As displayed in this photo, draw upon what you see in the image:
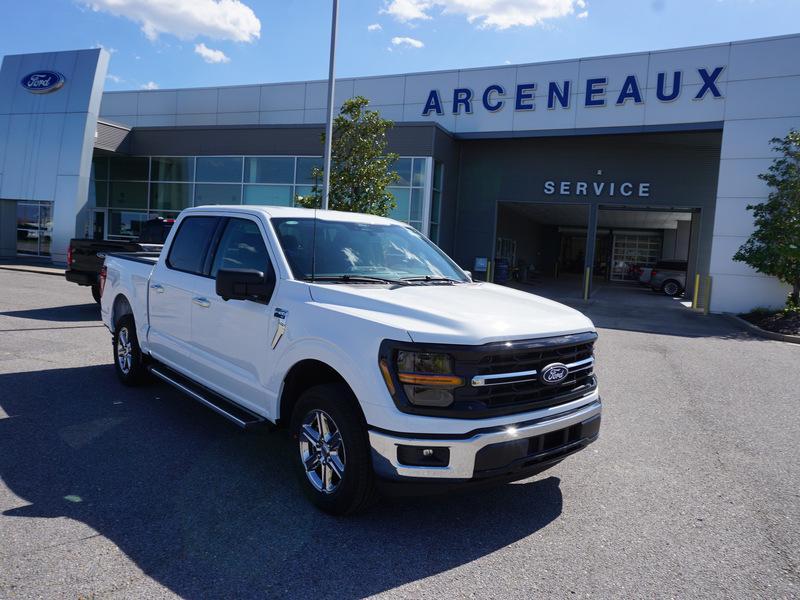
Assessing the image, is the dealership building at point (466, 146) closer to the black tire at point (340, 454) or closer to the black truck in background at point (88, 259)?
the black truck in background at point (88, 259)

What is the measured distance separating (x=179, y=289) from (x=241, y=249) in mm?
922

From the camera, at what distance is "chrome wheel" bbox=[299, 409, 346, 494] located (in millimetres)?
3648

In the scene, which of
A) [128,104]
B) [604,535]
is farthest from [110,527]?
[128,104]

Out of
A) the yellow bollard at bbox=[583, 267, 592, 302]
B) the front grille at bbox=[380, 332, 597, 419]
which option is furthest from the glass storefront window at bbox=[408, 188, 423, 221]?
the front grille at bbox=[380, 332, 597, 419]

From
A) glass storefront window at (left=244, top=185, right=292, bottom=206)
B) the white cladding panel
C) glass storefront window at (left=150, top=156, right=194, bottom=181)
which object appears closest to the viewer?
glass storefront window at (left=244, top=185, right=292, bottom=206)

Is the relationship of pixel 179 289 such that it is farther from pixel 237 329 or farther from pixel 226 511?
pixel 226 511

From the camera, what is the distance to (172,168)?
27.1 meters

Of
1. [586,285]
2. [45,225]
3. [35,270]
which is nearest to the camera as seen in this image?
[35,270]

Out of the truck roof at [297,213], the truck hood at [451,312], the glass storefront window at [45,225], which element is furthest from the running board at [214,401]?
the glass storefront window at [45,225]

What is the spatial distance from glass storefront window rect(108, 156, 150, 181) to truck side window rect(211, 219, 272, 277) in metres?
25.4

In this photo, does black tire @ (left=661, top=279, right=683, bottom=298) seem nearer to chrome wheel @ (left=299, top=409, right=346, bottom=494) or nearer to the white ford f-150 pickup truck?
the white ford f-150 pickup truck

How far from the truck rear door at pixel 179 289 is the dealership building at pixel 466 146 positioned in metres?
14.7

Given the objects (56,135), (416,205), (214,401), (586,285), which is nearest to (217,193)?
(56,135)

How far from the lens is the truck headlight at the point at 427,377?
3301mm
